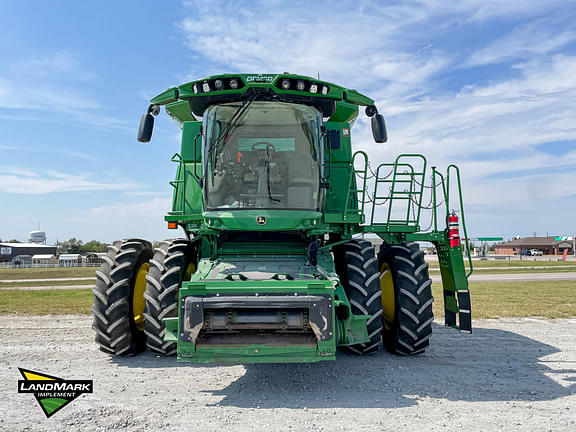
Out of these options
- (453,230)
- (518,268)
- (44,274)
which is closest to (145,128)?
(453,230)

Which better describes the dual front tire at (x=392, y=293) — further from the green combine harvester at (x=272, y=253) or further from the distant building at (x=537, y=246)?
the distant building at (x=537, y=246)

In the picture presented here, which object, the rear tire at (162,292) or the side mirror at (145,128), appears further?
the side mirror at (145,128)

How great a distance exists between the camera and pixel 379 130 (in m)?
6.83

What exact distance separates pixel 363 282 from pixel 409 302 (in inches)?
41.8

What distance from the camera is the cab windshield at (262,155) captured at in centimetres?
634

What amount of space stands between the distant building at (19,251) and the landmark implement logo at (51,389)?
104m

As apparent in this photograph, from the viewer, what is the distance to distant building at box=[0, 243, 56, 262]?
313 feet

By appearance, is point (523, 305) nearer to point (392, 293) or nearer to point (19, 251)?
point (392, 293)

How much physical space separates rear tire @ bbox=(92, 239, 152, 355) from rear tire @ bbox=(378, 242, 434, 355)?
167 inches

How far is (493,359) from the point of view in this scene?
709 centimetres

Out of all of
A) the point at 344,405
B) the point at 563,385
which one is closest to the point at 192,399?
the point at 344,405

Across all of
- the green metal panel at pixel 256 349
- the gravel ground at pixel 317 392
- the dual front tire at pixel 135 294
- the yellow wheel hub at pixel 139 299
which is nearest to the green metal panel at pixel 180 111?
the dual front tire at pixel 135 294

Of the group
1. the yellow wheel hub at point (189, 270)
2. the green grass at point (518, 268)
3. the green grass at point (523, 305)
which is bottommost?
the green grass at point (518, 268)

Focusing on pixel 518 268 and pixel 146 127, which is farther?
pixel 518 268
